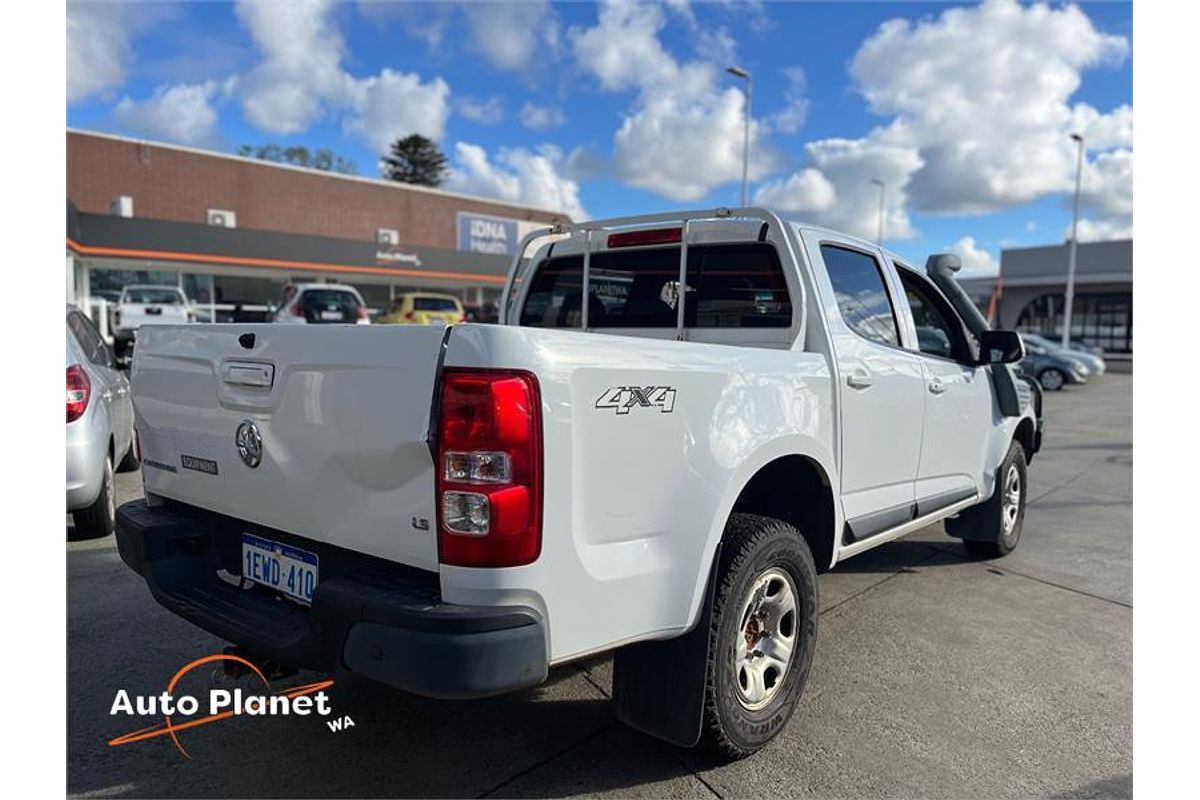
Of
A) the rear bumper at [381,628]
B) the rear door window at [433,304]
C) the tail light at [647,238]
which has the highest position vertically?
the rear door window at [433,304]

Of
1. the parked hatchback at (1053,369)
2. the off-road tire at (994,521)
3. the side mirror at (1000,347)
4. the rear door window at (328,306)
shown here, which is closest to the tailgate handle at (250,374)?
the side mirror at (1000,347)

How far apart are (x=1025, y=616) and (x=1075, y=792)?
72.4 inches

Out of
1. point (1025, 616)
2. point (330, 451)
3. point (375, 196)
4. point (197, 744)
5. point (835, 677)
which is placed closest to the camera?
point (330, 451)

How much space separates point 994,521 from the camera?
5.37m

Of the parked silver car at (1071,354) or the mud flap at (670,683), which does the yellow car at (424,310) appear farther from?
the mud flap at (670,683)

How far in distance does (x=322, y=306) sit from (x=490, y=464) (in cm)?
1602

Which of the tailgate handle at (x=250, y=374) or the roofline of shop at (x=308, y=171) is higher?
the roofline of shop at (x=308, y=171)

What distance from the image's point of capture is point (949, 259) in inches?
202

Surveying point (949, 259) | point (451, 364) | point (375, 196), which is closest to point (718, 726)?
point (451, 364)

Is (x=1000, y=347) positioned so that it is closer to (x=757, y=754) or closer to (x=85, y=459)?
(x=757, y=754)

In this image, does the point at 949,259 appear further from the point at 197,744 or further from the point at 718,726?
the point at 197,744

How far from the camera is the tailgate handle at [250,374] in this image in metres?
2.60

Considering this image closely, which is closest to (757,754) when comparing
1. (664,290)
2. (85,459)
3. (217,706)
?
(217,706)

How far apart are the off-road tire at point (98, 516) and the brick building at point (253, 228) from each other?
20.7 m
